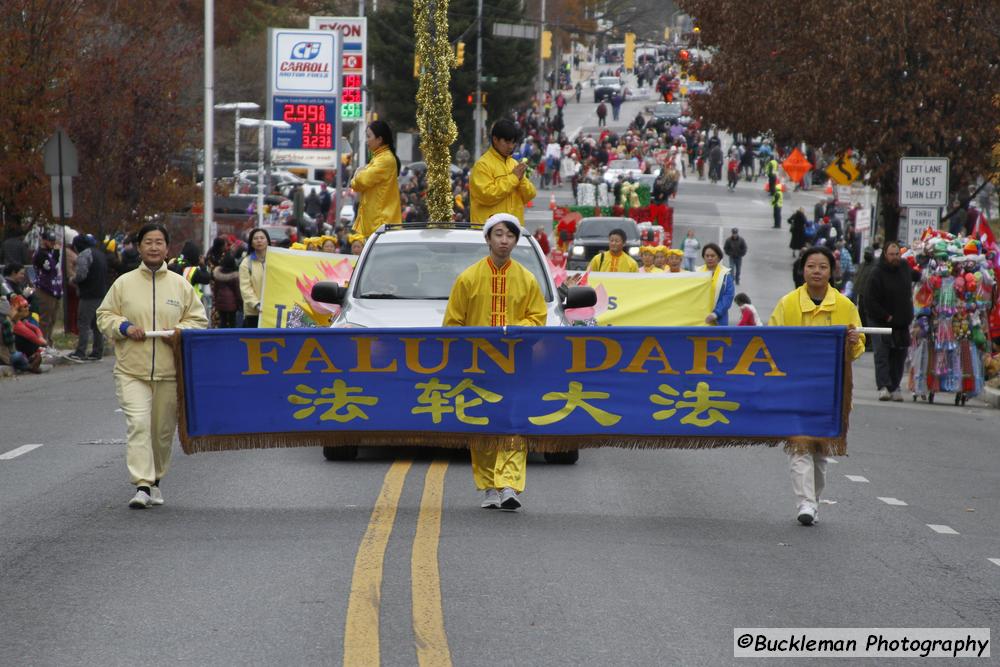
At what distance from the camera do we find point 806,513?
1083 cm

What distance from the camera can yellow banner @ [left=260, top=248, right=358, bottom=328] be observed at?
17.5 metres

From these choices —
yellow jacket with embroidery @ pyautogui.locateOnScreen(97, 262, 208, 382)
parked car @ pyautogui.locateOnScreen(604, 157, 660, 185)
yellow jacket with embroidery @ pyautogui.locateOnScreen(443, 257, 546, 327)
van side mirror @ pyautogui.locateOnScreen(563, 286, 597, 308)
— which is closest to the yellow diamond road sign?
van side mirror @ pyautogui.locateOnScreen(563, 286, 597, 308)

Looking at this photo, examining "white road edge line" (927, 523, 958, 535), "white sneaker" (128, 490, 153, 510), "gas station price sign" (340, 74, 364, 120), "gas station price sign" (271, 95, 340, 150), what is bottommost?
"white road edge line" (927, 523, 958, 535)

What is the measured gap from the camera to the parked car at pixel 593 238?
44.4 metres

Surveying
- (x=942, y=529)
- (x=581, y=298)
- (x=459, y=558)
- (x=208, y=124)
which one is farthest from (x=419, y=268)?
(x=208, y=124)

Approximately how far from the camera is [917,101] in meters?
34.3

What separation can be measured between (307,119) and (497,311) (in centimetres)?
3525

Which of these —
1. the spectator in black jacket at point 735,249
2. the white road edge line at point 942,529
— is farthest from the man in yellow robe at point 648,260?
the spectator in black jacket at point 735,249

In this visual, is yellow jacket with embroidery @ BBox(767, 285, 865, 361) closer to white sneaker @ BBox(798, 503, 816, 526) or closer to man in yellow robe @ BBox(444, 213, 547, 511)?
white sneaker @ BBox(798, 503, 816, 526)

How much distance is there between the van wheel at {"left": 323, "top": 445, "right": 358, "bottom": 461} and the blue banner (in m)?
2.18

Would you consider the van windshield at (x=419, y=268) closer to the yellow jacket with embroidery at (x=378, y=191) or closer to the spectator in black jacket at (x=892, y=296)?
the yellow jacket with embroidery at (x=378, y=191)

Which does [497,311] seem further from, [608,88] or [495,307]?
[608,88]

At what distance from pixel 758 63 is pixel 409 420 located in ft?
91.2

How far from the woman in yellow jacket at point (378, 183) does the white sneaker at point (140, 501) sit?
554 cm
